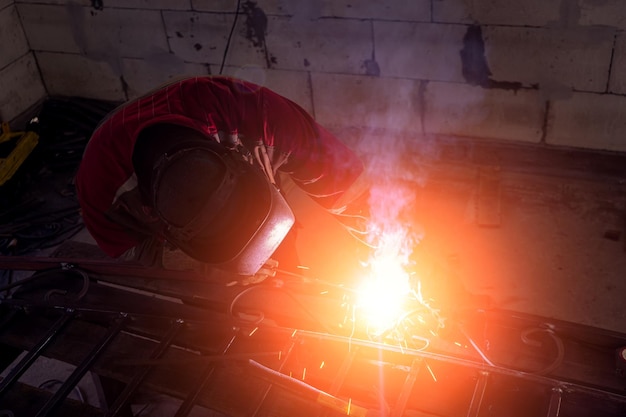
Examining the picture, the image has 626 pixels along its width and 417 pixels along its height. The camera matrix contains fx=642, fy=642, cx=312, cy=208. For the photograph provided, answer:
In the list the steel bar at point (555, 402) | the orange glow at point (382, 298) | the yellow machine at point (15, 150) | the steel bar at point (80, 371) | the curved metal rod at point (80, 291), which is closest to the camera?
the steel bar at point (555, 402)

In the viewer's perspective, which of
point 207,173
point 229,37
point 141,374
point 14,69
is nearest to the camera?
point 207,173

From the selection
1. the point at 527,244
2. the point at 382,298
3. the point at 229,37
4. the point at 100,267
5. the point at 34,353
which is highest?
the point at 229,37

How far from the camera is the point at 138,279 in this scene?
A: 3402mm

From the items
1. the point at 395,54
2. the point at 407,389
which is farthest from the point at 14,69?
the point at 407,389

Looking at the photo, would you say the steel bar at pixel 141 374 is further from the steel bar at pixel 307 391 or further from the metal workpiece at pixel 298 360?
the steel bar at pixel 307 391

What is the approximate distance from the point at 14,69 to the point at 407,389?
5.99 m

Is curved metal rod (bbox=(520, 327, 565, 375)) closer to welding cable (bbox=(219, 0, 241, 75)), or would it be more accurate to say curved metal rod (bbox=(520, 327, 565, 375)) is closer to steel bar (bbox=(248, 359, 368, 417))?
steel bar (bbox=(248, 359, 368, 417))

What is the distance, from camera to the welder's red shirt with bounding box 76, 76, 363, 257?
2893 mm

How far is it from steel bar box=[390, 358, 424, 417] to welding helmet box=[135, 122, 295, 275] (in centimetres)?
73

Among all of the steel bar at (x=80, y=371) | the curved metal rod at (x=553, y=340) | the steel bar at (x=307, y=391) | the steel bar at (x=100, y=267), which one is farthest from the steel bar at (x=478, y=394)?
the steel bar at (x=80, y=371)

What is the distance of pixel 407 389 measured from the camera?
95.6 inches

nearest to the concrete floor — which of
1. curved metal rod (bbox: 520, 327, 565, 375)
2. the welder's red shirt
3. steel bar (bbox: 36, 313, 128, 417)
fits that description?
→ the welder's red shirt

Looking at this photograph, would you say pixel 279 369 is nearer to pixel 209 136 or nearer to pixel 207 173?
pixel 207 173

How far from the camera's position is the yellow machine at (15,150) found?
6.16 m
